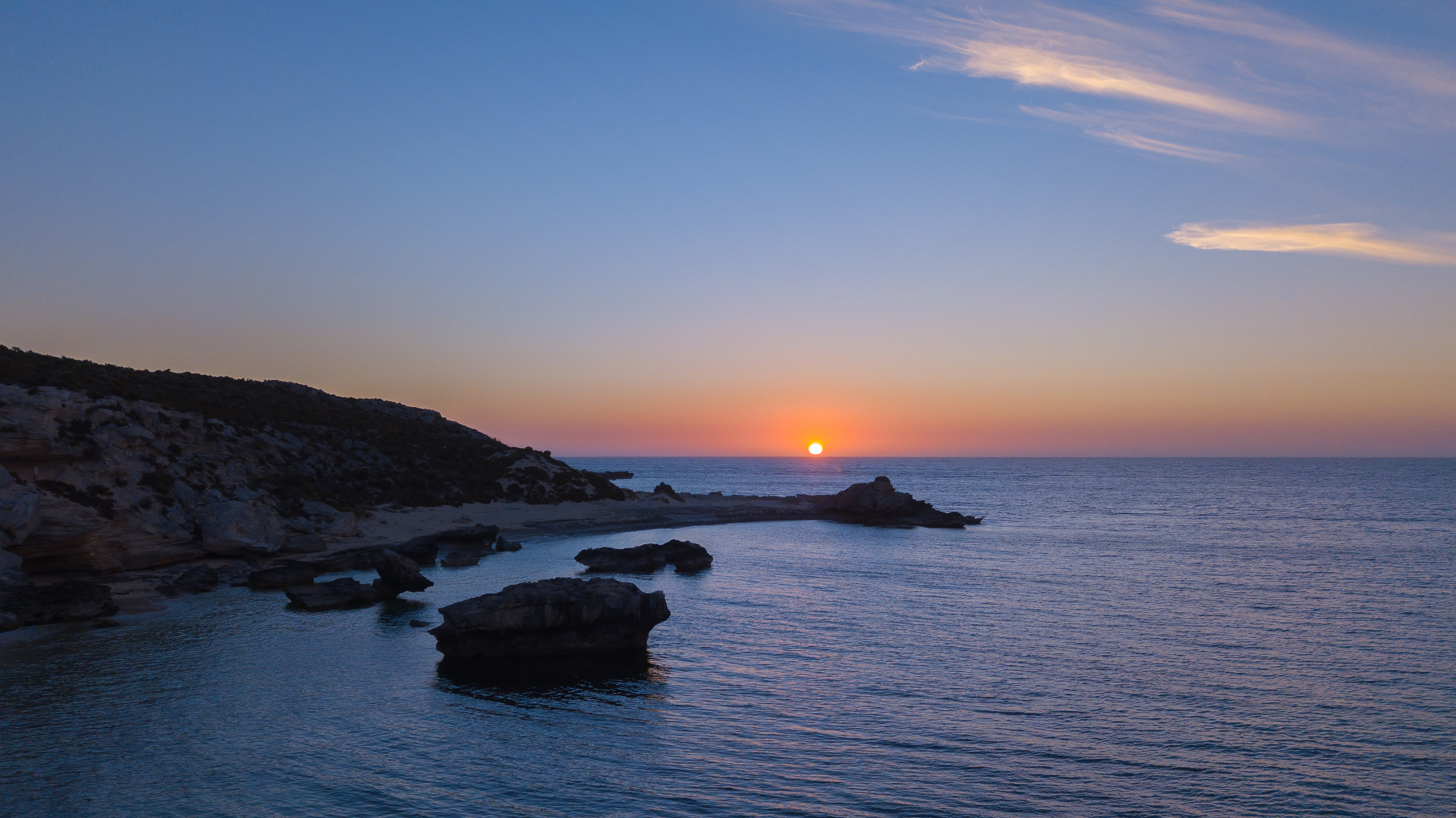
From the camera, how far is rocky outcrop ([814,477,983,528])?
97750 mm

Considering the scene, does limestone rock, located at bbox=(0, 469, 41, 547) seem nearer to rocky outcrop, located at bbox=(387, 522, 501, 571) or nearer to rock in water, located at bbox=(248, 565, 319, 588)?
rock in water, located at bbox=(248, 565, 319, 588)

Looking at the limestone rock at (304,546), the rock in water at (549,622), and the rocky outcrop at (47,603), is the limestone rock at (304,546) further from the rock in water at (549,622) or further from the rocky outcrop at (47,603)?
the rock in water at (549,622)

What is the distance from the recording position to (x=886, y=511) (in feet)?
331

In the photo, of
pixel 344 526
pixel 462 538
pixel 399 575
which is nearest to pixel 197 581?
pixel 399 575

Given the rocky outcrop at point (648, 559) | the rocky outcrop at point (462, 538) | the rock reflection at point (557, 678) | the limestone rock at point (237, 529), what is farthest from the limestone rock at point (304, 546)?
the rock reflection at point (557, 678)

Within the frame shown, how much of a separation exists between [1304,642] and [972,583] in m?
19.6

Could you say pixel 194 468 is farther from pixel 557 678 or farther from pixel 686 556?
pixel 557 678

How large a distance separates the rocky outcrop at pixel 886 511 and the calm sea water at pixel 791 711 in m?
49.9

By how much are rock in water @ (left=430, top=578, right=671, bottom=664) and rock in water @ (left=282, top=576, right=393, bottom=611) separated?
12.9m

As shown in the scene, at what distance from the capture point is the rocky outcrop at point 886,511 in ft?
321

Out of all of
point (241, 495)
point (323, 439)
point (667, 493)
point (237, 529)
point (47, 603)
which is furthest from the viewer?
point (667, 493)

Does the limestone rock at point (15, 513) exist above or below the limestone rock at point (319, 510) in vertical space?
above

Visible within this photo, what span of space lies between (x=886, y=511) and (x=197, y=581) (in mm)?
75559

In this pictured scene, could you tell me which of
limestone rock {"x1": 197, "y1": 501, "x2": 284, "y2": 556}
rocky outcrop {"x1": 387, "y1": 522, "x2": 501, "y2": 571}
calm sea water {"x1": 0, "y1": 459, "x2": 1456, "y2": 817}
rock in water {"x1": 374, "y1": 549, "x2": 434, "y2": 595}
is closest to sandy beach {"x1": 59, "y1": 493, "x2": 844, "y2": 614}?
limestone rock {"x1": 197, "y1": 501, "x2": 284, "y2": 556}
